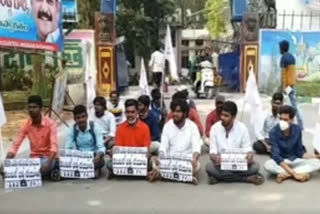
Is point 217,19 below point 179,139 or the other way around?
the other way around

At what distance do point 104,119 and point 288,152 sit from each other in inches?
116

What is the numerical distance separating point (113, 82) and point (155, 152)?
11.0m

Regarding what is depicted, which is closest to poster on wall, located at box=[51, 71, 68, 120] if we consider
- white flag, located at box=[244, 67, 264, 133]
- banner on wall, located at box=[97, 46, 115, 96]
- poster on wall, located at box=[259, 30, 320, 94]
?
white flag, located at box=[244, 67, 264, 133]

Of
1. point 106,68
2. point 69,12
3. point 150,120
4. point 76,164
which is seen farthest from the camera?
point 106,68

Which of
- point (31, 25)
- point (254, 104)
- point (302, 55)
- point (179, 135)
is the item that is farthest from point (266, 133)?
point (302, 55)

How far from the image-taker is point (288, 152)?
7.50 meters

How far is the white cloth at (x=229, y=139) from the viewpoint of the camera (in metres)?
7.38

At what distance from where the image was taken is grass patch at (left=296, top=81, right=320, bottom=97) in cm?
1784

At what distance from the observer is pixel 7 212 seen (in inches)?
246

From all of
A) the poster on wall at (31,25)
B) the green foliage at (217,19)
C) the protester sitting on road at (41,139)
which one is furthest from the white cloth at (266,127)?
the green foliage at (217,19)

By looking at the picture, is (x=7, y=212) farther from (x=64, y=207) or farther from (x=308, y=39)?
(x=308, y=39)

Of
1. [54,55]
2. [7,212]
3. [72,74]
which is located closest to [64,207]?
[7,212]

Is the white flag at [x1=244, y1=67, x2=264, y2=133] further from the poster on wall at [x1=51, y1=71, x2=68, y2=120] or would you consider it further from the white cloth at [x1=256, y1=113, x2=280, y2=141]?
the poster on wall at [x1=51, y1=71, x2=68, y2=120]

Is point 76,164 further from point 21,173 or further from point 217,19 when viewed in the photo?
point 217,19
